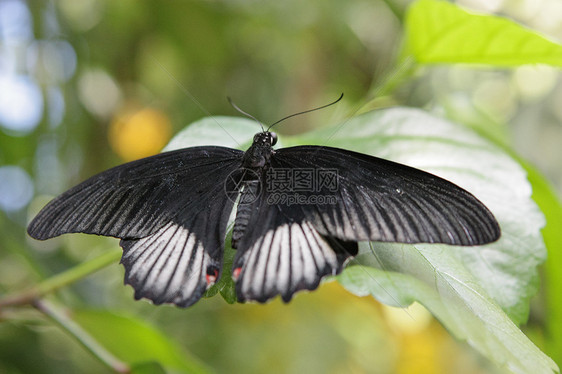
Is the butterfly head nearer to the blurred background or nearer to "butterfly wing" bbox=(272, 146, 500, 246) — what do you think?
"butterfly wing" bbox=(272, 146, 500, 246)

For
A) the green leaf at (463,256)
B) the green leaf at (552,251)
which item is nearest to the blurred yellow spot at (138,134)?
the green leaf at (463,256)

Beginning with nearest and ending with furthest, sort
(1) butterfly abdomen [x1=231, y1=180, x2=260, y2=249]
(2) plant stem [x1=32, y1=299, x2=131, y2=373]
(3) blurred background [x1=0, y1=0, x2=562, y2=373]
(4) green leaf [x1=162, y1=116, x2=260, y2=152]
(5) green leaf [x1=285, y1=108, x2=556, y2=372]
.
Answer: (5) green leaf [x1=285, y1=108, x2=556, y2=372] < (1) butterfly abdomen [x1=231, y1=180, x2=260, y2=249] < (4) green leaf [x1=162, y1=116, x2=260, y2=152] < (2) plant stem [x1=32, y1=299, x2=131, y2=373] < (3) blurred background [x1=0, y1=0, x2=562, y2=373]

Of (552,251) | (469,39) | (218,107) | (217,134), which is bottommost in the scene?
(218,107)

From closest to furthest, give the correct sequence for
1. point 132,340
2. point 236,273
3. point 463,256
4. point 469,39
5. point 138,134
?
point 236,273 → point 463,256 → point 469,39 → point 132,340 → point 138,134

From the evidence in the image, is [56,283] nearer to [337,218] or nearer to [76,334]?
[76,334]

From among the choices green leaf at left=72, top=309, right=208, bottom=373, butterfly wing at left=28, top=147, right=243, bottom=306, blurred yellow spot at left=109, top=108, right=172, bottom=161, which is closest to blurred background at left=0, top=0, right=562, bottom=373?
blurred yellow spot at left=109, top=108, right=172, bottom=161

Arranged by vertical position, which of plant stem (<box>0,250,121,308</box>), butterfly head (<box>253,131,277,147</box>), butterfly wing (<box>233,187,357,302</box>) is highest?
butterfly head (<box>253,131,277,147</box>)

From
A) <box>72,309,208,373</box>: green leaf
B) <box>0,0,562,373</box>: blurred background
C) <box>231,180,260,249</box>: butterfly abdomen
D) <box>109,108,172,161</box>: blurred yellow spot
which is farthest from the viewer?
<box>109,108,172,161</box>: blurred yellow spot

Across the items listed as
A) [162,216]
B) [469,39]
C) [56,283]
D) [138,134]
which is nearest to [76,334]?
[56,283]
